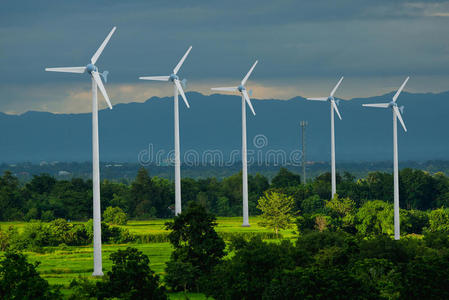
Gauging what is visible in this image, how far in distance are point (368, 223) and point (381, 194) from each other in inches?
1528

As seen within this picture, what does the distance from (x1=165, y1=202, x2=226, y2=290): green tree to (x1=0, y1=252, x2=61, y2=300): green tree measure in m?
17.1

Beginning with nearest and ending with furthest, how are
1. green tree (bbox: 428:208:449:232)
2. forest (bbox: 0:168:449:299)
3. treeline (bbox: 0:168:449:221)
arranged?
forest (bbox: 0:168:449:299), green tree (bbox: 428:208:449:232), treeline (bbox: 0:168:449:221)

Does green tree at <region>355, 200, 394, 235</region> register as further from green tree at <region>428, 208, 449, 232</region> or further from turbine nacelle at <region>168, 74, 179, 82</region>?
turbine nacelle at <region>168, 74, 179, 82</region>

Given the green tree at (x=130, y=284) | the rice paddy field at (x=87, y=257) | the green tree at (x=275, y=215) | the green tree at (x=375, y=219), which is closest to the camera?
the green tree at (x=130, y=284)

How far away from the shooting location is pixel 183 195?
133500 millimetres

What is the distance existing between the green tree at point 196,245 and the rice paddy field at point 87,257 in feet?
6.08

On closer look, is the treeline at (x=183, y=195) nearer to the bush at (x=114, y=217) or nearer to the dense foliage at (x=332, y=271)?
the bush at (x=114, y=217)

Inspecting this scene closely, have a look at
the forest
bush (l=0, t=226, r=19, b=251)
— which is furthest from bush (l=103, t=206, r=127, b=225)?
bush (l=0, t=226, r=19, b=251)

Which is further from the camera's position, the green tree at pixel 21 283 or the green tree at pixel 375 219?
the green tree at pixel 375 219

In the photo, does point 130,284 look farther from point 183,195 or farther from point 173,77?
point 183,195

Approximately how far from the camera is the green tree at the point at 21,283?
40.4 metres

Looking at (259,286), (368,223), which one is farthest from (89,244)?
(259,286)

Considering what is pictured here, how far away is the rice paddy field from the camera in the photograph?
6612 cm

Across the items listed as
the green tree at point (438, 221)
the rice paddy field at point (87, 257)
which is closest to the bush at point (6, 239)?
the rice paddy field at point (87, 257)
